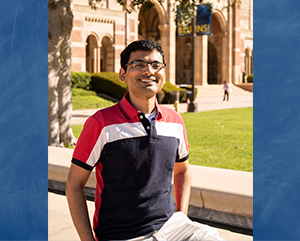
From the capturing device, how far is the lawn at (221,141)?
841cm

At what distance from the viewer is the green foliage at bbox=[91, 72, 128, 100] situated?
78.8 ft

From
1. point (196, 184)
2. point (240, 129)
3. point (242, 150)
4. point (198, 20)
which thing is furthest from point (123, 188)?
point (198, 20)

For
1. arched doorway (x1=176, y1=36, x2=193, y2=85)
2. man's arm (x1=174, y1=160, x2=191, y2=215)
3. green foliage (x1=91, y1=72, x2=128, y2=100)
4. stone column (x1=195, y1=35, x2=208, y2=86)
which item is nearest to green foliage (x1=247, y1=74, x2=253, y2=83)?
stone column (x1=195, y1=35, x2=208, y2=86)

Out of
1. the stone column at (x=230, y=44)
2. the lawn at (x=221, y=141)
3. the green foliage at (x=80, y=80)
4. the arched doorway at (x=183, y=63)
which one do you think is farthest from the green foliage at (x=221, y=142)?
the arched doorway at (x=183, y=63)

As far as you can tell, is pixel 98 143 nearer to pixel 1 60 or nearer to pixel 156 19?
pixel 1 60

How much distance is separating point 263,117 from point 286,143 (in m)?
0.18

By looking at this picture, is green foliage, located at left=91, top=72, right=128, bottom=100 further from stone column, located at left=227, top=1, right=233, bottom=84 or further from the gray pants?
the gray pants

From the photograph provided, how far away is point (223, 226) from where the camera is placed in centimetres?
455

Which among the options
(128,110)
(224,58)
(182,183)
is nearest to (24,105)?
(128,110)

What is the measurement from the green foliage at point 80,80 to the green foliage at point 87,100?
0.79 meters

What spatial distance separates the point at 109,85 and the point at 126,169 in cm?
2284

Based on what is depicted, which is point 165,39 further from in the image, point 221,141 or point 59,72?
point 59,72

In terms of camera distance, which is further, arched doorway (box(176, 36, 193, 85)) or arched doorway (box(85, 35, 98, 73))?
arched doorway (box(176, 36, 193, 85))

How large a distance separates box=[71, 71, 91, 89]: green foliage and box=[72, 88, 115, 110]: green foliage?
2.59ft
